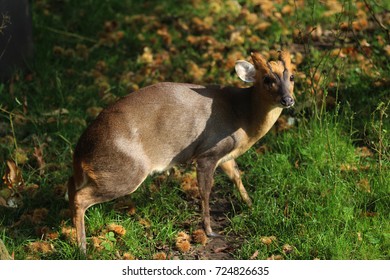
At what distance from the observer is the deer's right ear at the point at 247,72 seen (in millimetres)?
5375

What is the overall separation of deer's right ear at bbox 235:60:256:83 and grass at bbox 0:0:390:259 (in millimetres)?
583

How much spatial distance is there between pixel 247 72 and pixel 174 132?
26.5 inches

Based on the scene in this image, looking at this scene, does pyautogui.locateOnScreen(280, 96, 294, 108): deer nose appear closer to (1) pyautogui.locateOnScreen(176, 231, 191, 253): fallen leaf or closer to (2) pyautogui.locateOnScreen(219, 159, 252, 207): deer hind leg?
(2) pyautogui.locateOnScreen(219, 159, 252, 207): deer hind leg

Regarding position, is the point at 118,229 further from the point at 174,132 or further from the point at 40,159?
the point at 40,159

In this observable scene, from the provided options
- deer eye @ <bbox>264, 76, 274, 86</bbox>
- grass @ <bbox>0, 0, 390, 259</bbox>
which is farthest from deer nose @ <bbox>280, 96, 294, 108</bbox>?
grass @ <bbox>0, 0, 390, 259</bbox>

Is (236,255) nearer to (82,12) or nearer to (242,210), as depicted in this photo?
(242,210)

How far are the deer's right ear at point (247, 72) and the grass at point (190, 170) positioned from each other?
58 centimetres

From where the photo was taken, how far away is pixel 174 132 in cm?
523

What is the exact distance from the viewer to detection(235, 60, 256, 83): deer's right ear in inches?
212

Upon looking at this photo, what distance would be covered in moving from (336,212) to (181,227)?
1070 millimetres

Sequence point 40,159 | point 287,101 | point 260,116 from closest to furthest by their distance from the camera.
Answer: point 287,101
point 260,116
point 40,159

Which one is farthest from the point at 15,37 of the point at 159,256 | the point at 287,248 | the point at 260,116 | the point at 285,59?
the point at 287,248

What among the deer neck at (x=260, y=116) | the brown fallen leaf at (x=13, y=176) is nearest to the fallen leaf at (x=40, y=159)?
the brown fallen leaf at (x=13, y=176)

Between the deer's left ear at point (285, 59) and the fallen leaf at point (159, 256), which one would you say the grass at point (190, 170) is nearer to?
the fallen leaf at point (159, 256)
